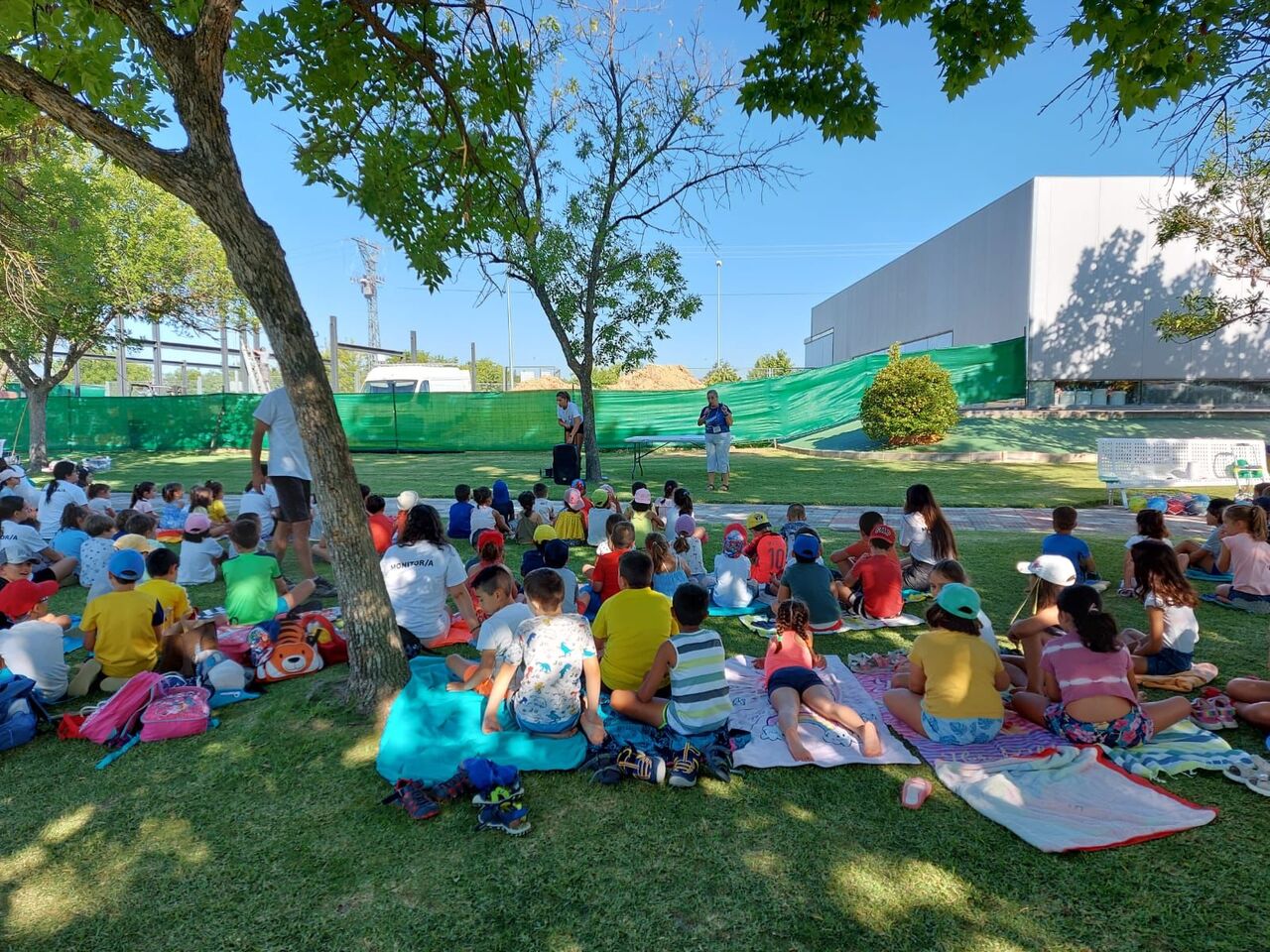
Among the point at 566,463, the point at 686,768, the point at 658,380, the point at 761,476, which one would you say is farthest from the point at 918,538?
the point at 658,380

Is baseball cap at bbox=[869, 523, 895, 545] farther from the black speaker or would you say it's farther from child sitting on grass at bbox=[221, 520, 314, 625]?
the black speaker

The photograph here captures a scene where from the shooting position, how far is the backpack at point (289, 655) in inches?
171

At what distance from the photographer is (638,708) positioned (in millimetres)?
3734

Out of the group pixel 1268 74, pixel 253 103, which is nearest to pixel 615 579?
pixel 253 103

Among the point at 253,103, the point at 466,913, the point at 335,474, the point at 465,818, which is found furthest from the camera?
the point at 253,103

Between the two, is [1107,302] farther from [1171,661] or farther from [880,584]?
[1171,661]

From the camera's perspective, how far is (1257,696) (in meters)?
3.67

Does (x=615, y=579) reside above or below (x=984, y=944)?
above

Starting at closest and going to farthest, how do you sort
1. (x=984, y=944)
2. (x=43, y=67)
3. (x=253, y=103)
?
(x=984, y=944), (x=43, y=67), (x=253, y=103)

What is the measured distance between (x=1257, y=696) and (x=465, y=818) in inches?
162

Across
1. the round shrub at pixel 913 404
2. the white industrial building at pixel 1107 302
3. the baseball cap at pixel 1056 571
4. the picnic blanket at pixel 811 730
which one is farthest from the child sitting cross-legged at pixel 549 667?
the white industrial building at pixel 1107 302

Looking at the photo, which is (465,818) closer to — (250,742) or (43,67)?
(250,742)

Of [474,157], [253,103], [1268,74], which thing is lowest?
[474,157]

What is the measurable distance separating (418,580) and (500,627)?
1.34 metres
